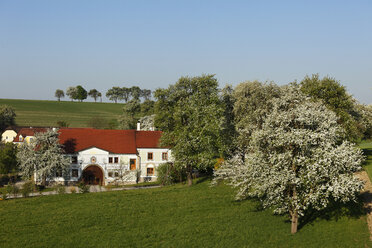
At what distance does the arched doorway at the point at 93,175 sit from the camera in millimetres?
53719

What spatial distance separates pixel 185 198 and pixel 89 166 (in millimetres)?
21901

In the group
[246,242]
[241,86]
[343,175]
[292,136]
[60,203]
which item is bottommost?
[246,242]

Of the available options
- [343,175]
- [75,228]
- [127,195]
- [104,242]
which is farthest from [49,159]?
[343,175]

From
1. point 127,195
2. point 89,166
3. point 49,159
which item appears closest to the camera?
point 127,195

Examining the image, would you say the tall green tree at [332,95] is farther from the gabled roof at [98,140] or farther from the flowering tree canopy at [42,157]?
the flowering tree canopy at [42,157]

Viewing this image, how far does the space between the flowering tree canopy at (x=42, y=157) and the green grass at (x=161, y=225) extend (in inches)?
450

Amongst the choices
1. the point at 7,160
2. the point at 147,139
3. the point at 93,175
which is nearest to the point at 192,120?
the point at 147,139

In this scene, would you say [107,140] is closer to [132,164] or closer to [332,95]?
[132,164]

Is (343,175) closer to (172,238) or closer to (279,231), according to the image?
(279,231)

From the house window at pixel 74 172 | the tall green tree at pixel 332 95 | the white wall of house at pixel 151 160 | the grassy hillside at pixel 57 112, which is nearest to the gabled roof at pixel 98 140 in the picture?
the white wall of house at pixel 151 160

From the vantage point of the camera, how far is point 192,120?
45312 millimetres

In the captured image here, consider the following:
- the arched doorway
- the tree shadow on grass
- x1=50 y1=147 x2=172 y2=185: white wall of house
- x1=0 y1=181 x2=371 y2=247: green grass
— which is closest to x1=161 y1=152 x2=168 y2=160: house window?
x1=50 y1=147 x2=172 y2=185: white wall of house

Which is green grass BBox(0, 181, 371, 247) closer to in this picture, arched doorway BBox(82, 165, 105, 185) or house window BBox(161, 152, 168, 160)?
arched doorway BBox(82, 165, 105, 185)

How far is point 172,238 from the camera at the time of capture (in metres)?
29.2
